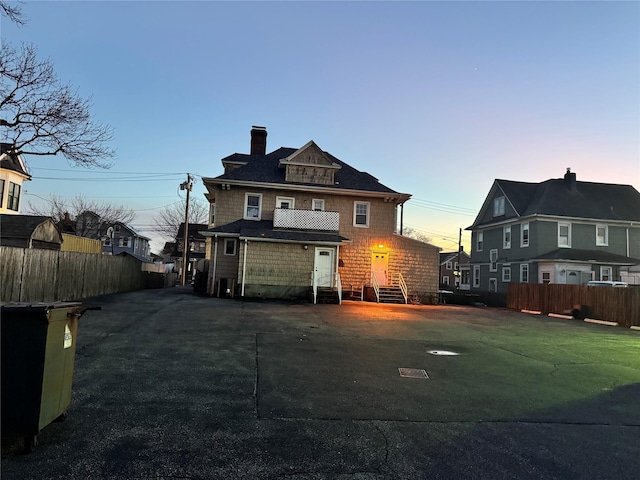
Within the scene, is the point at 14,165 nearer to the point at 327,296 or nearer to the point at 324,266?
the point at 324,266

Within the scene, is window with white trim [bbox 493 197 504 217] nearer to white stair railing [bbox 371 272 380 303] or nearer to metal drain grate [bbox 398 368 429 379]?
white stair railing [bbox 371 272 380 303]

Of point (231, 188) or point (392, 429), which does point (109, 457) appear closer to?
point (392, 429)

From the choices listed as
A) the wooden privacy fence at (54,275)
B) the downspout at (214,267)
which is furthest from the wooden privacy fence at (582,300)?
the wooden privacy fence at (54,275)

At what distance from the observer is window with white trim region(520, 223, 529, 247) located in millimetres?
30203

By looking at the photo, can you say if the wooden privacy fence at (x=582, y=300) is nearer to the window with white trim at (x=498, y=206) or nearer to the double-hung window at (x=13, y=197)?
the window with white trim at (x=498, y=206)

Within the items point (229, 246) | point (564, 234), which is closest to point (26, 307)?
point (229, 246)

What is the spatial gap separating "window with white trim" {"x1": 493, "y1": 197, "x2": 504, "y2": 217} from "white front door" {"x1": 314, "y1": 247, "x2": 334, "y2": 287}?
758 inches

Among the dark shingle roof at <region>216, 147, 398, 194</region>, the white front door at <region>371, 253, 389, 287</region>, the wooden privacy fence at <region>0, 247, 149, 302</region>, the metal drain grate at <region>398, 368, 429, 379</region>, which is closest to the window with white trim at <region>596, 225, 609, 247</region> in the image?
the dark shingle roof at <region>216, 147, 398, 194</region>

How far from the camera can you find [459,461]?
3.75 meters

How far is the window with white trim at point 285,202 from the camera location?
2255 centimetres

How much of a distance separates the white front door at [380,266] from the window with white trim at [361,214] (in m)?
1.85

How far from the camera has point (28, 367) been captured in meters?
3.58

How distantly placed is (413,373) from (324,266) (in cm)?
1421

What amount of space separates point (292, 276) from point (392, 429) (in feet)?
53.1
